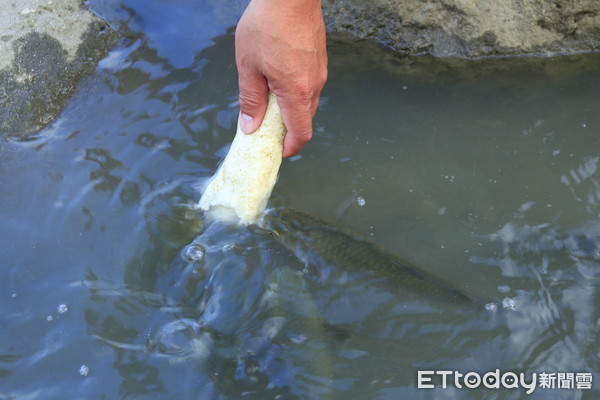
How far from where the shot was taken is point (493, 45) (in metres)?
4.60

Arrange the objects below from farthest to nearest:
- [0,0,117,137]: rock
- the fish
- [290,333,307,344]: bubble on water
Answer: [0,0,117,137]: rock < the fish < [290,333,307,344]: bubble on water

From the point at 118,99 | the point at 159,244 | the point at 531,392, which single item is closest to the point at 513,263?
the point at 531,392

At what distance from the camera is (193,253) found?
3.42 metres

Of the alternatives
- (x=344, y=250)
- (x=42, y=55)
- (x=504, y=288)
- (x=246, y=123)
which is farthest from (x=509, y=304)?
(x=42, y=55)

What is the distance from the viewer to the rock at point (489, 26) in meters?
4.55

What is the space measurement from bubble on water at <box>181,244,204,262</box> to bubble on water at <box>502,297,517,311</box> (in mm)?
1559

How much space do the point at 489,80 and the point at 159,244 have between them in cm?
250

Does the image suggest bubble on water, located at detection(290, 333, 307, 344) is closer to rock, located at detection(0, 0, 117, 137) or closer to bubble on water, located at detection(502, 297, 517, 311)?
bubble on water, located at detection(502, 297, 517, 311)

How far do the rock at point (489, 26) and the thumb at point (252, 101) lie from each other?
2.08 m

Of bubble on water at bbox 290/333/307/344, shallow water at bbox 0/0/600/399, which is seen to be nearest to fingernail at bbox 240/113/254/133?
shallow water at bbox 0/0/600/399

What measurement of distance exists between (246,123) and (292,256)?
2.74 ft

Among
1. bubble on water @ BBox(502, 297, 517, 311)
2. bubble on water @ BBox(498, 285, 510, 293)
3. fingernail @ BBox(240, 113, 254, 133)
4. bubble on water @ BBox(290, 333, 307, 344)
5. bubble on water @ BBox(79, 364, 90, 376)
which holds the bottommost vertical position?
bubble on water @ BBox(79, 364, 90, 376)

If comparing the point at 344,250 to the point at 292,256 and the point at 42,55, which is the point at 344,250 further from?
the point at 42,55

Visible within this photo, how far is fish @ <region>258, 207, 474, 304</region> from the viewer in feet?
10.6
